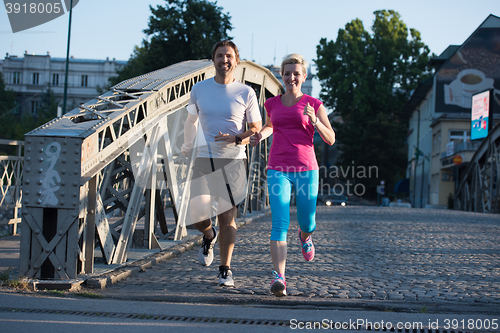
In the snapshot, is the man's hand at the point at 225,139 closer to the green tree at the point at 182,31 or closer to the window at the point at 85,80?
the green tree at the point at 182,31

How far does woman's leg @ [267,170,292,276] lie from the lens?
5098 millimetres

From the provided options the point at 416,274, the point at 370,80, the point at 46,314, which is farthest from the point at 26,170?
the point at 370,80

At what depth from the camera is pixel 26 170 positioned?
5234 mm

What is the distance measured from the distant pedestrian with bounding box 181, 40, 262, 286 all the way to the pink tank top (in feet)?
1.16

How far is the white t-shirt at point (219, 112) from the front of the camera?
5.52 m

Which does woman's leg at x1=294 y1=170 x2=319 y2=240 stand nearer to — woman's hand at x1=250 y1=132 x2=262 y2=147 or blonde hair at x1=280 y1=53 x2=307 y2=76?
woman's hand at x1=250 y1=132 x2=262 y2=147

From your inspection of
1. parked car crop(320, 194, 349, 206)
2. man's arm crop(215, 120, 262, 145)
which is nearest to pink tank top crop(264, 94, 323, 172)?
man's arm crop(215, 120, 262, 145)

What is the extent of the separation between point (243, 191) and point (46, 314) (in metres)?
2.11

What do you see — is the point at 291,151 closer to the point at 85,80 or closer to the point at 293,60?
the point at 293,60

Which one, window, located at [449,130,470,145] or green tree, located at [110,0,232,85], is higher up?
green tree, located at [110,0,232,85]

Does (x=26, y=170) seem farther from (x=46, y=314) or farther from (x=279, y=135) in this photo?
(x=279, y=135)

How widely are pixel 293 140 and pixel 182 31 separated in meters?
31.6

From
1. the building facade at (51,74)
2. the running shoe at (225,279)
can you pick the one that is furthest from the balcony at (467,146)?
the building facade at (51,74)

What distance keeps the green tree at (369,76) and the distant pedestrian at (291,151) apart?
1723 inches
